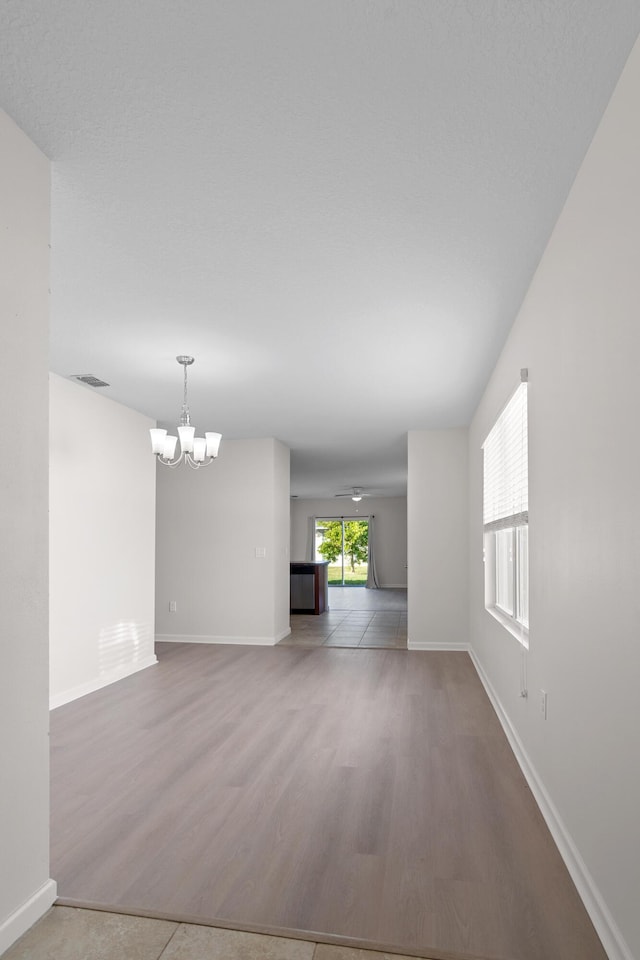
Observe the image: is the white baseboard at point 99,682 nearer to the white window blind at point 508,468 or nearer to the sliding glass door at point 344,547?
the white window blind at point 508,468

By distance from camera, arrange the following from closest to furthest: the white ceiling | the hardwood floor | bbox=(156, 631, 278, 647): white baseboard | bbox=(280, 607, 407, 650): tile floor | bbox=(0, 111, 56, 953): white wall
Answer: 1. the white ceiling
2. bbox=(0, 111, 56, 953): white wall
3. the hardwood floor
4. bbox=(156, 631, 278, 647): white baseboard
5. bbox=(280, 607, 407, 650): tile floor

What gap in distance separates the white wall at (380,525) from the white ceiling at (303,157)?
12698 millimetres

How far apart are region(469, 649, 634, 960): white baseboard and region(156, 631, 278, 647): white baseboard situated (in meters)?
4.23

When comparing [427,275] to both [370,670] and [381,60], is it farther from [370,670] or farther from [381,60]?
[370,670]

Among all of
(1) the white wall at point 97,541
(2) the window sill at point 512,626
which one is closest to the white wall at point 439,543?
(2) the window sill at point 512,626

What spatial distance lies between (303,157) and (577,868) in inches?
102

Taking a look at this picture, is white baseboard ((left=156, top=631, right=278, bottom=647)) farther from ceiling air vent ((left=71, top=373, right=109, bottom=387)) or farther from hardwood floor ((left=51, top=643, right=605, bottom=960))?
ceiling air vent ((left=71, top=373, right=109, bottom=387))

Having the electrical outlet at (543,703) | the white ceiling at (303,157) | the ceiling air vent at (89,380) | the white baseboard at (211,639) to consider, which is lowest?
the white baseboard at (211,639)

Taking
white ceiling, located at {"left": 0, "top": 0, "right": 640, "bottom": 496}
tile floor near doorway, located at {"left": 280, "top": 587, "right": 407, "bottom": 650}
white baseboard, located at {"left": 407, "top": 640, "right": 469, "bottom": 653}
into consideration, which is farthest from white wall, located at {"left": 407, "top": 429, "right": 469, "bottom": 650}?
white ceiling, located at {"left": 0, "top": 0, "right": 640, "bottom": 496}

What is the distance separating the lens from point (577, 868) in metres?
2.19

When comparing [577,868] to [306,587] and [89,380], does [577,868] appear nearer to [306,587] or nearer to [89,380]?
[89,380]

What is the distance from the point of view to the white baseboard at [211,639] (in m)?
7.50

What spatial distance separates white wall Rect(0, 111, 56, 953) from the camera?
1879 mm

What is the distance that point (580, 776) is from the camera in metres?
2.18
